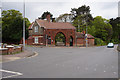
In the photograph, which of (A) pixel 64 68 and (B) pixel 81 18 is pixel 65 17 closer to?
(B) pixel 81 18

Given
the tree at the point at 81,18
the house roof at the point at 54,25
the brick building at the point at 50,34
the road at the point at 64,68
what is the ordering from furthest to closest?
the tree at the point at 81,18
the house roof at the point at 54,25
the brick building at the point at 50,34
the road at the point at 64,68

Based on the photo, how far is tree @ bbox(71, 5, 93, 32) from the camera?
6386cm

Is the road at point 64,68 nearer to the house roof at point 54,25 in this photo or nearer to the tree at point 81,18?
the house roof at point 54,25

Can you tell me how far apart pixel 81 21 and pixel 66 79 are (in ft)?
192

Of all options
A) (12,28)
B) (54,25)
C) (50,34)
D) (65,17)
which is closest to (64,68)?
(12,28)

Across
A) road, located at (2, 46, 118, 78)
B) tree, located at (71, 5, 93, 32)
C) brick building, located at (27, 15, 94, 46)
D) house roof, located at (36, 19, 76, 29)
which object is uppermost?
tree, located at (71, 5, 93, 32)

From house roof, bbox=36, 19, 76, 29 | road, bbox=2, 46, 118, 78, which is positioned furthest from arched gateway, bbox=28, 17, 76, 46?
road, bbox=2, 46, 118, 78

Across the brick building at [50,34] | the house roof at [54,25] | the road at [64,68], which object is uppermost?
the house roof at [54,25]

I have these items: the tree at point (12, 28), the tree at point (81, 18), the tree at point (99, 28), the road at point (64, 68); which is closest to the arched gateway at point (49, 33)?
the tree at point (12, 28)

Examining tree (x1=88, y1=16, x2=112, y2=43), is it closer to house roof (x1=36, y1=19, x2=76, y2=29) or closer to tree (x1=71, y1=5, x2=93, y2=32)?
tree (x1=71, y1=5, x2=93, y2=32)

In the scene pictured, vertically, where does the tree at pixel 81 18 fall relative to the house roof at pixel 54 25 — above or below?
above

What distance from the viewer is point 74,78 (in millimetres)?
7359

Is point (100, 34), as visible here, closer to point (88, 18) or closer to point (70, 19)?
point (88, 18)

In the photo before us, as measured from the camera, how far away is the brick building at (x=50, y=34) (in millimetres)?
48781
